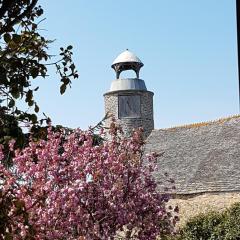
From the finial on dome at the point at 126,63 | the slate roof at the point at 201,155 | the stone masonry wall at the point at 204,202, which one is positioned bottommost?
the stone masonry wall at the point at 204,202

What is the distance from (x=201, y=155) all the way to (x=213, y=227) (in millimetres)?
12878

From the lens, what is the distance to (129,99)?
4119 cm

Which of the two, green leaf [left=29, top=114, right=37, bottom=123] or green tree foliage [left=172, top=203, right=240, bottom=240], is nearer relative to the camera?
green leaf [left=29, top=114, right=37, bottom=123]

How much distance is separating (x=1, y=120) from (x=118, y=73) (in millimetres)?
40063

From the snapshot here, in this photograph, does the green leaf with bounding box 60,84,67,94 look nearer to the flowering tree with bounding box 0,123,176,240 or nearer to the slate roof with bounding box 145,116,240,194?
the flowering tree with bounding box 0,123,176,240

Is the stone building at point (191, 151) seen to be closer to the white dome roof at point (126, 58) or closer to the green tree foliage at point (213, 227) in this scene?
the white dome roof at point (126, 58)

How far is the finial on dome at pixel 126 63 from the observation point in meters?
42.6

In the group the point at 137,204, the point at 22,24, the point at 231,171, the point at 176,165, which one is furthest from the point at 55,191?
the point at 176,165

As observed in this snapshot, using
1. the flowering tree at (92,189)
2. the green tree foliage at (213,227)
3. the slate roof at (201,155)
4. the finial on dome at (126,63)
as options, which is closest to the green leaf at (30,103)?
the flowering tree at (92,189)

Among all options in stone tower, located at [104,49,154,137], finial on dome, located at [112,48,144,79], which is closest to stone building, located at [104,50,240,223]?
stone tower, located at [104,49,154,137]

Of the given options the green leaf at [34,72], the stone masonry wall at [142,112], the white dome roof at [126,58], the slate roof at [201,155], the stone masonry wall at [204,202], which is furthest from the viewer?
the white dome roof at [126,58]

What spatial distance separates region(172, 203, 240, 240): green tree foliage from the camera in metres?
17.6

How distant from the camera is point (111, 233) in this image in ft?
30.4

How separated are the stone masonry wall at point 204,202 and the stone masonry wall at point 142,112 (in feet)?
42.8
